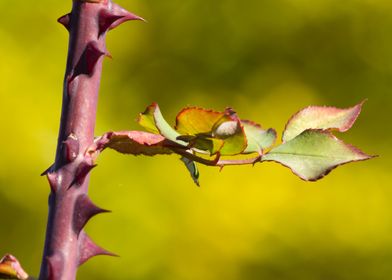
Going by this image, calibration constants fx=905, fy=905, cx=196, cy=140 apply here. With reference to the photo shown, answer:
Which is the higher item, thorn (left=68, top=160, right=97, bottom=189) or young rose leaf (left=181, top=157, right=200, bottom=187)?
young rose leaf (left=181, top=157, right=200, bottom=187)

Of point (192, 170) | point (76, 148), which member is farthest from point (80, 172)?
point (192, 170)

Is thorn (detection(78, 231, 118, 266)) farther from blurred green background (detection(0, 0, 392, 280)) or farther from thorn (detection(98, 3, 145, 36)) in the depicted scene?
blurred green background (detection(0, 0, 392, 280))

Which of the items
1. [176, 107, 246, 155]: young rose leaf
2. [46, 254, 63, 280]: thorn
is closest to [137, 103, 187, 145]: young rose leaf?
[176, 107, 246, 155]: young rose leaf

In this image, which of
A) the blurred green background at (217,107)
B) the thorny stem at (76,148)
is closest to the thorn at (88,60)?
the thorny stem at (76,148)

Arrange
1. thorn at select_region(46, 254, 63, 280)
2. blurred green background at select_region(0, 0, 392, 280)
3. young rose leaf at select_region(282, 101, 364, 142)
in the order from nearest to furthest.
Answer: thorn at select_region(46, 254, 63, 280)
young rose leaf at select_region(282, 101, 364, 142)
blurred green background at select_region(0, 0, 392, 280)

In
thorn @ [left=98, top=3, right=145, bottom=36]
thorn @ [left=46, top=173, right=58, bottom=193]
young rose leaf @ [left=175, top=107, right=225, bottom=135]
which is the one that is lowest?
thorn @ [left=46, top=173, right=58, bottom=193]

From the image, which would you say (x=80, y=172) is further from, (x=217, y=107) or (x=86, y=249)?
(x=217, y=107)

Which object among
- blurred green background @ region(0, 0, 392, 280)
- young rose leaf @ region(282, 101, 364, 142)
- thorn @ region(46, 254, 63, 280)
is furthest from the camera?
blurred green background @ region(0, 0, 392, 280)
